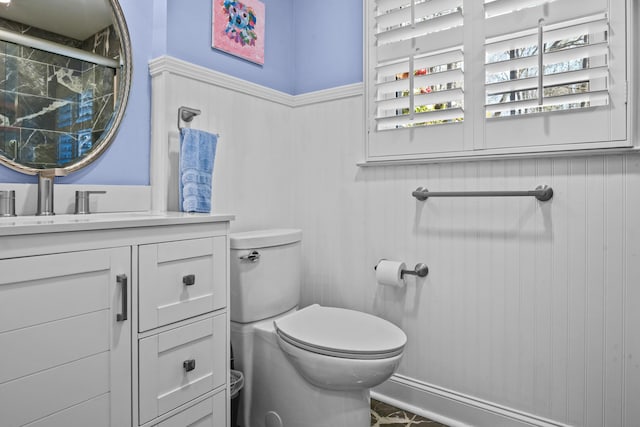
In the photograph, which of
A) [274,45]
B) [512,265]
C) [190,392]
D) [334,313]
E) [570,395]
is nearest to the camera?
[190,392]

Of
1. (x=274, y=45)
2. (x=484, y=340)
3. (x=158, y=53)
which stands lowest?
(x=484, y=340)

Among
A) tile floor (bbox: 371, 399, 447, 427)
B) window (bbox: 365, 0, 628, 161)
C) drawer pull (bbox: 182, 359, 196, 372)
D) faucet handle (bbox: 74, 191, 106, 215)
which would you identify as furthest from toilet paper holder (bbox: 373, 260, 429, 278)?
faucet handle (bbox: 74, 191, 106, 215)

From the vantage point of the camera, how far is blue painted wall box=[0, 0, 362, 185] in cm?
155

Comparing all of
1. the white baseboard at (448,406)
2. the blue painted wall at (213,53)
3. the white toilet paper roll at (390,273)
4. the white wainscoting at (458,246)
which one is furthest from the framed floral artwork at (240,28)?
the white baseboard at (448,406)

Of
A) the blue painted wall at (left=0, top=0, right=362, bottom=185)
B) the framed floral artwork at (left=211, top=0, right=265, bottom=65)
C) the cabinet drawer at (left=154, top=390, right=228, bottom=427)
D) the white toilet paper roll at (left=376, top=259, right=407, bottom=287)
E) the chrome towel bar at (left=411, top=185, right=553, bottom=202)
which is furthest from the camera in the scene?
the framed floral artwork at (left=211, top=0, right=265, bottom=65)

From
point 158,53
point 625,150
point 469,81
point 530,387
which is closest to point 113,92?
point 158,53

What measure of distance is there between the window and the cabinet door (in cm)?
123

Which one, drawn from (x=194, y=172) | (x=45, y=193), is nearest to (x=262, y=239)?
(x=194, y=172)

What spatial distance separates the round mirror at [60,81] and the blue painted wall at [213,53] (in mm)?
50

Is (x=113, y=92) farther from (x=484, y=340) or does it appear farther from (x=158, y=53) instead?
(x=484, y=340)

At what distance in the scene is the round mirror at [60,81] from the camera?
1.28 meters

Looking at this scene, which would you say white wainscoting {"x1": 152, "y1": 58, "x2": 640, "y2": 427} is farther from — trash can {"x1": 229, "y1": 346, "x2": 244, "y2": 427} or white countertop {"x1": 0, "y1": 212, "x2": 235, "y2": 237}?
trash can {"x1": 229, "y1": 346, "x2": 244, "y2": 427}

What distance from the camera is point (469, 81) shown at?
5.22 ft

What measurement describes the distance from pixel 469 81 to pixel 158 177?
50.6 inches
